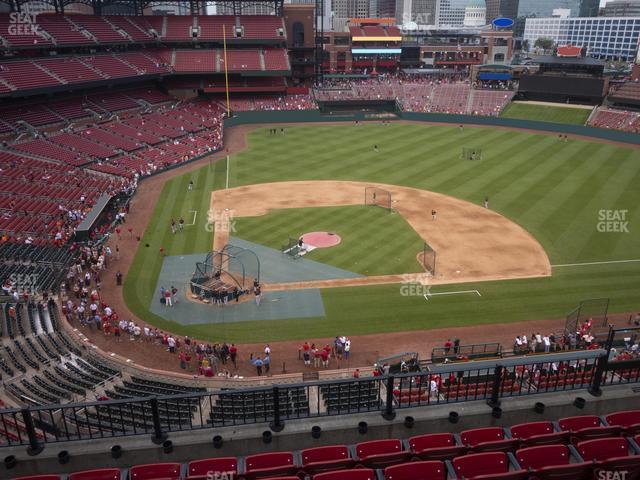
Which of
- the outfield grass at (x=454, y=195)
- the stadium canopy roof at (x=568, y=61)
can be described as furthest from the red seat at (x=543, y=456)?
the stadium canopy roof at (x=568, y=61)

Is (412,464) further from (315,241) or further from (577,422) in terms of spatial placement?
(315,241)

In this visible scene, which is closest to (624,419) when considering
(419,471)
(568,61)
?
(419,471)

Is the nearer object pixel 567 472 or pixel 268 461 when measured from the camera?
pixel 567 472

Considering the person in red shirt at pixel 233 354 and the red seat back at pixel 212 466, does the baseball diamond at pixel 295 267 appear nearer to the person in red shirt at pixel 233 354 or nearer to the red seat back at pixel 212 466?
the red seat back at pixel 212 466

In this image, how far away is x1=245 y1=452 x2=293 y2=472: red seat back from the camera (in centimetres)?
972

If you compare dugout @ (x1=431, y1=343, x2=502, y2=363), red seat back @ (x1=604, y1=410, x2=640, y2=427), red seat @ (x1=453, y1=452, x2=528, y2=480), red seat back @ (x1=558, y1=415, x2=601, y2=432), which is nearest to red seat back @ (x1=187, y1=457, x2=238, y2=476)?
red seat @ (x1=453, y1=452, x2=528, y2=480)

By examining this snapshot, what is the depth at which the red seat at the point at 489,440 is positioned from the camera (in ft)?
32.4

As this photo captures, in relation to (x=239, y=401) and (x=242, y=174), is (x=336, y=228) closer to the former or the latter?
(x=242, y=174)

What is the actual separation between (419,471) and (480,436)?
195 centimetres

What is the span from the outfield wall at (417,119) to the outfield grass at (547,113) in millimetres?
2880

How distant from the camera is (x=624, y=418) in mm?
10844

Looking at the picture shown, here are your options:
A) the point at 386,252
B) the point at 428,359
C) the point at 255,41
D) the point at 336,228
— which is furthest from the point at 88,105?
the point at 428,359

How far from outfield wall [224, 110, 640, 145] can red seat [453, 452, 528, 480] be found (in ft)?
228

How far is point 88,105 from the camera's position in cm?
6625
